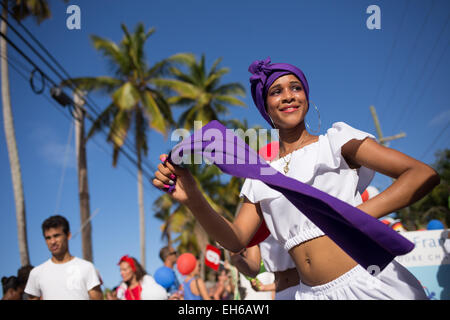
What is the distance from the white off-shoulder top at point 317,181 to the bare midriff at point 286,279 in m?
1.07

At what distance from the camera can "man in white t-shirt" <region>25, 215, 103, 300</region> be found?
3.75 metres

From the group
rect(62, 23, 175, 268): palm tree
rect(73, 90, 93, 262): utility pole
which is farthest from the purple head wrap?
rect(62, 23, 175, 268): palm tree

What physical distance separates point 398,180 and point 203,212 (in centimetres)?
71

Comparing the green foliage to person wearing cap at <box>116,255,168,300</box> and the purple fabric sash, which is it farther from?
the purple fabric sash

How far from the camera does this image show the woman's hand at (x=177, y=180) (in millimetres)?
1360

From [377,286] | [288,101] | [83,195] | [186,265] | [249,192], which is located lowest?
[186,265]

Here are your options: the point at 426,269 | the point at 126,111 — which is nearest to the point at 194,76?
the point at 126,111

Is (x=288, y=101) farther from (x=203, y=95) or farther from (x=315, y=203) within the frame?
(x=203, y=95)

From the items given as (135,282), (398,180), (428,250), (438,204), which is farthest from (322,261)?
(438,204)

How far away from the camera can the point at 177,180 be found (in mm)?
1396

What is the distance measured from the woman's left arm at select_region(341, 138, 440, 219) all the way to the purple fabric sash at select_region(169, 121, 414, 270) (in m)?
0.12
